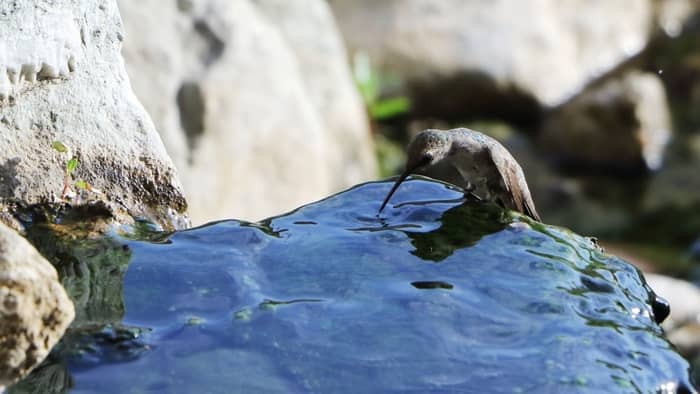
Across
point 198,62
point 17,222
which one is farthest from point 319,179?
point 17,222

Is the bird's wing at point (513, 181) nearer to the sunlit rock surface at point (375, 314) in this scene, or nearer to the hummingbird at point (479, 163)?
the hummingbird at point (479, 163)

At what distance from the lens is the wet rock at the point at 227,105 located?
29.9ft

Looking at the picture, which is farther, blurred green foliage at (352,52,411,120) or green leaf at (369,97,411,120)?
green leaf at (369,97,411,120)

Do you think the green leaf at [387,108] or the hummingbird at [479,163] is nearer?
the hummingbird at [479,163]

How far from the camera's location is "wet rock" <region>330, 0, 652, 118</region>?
1605cm

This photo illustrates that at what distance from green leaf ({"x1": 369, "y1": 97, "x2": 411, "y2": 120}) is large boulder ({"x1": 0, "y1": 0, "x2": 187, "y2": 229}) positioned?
1030 cm

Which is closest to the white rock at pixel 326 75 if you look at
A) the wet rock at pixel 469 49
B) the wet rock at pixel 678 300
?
the wet rock at pixel 678 300

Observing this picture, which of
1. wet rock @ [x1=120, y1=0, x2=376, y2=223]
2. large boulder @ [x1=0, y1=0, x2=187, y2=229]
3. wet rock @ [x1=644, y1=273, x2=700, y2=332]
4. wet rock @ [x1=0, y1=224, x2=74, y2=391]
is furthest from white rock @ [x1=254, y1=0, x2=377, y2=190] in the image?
wet rock @ [x1=0, y1=224, x2=74, y2=391]

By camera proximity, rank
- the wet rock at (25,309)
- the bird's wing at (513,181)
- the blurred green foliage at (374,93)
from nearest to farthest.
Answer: the wet rock at (25,309) → the bird's wing at (513,181) → the blurred green foliage at (374,93)

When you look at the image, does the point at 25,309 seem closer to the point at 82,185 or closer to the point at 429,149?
the point at 82,185

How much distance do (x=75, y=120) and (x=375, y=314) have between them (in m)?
1.66

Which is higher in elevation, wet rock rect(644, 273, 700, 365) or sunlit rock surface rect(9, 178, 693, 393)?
sunlit rock surface rect(9, 178, 693, 393)

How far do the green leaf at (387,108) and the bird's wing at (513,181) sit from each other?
9.55m

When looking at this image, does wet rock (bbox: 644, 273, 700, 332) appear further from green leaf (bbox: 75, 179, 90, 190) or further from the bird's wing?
green leaf (bbox: 75, 179, 90, 190)
